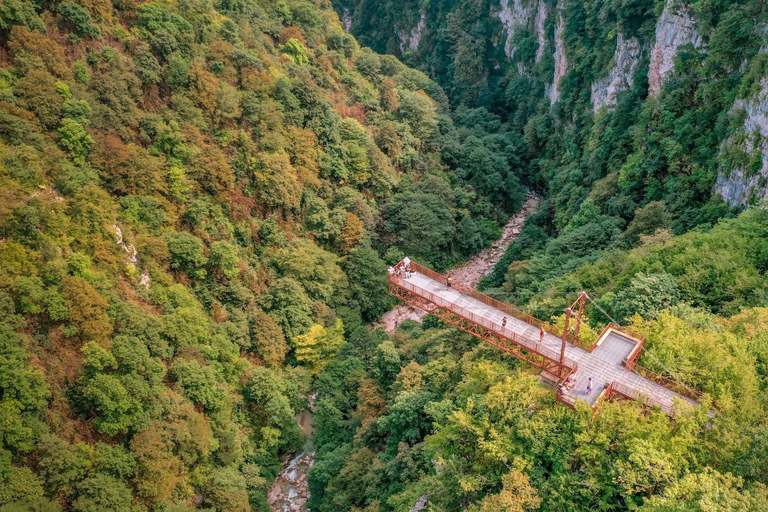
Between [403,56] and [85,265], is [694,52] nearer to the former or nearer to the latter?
[85,265]

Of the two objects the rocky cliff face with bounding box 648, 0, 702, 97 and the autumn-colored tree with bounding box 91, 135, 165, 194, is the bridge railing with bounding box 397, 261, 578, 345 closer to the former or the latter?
the autumn-colored tree with bounding box 91, 135, 165, 194

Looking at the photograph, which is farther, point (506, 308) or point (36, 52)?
point (36, 52)

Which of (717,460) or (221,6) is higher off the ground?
(221,6)

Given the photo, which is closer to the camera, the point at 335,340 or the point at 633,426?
the point at 633,426

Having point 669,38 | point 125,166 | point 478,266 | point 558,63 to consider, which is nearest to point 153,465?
point 125,166

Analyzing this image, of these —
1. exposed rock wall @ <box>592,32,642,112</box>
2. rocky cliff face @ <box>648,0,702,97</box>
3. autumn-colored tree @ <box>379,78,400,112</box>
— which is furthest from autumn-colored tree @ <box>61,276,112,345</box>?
exposed rock wall @ <box>592,32,642,112</box>

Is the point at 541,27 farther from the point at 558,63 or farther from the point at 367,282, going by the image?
the point at 367,282

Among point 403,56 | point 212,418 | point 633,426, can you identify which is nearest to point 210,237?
point 212,418
